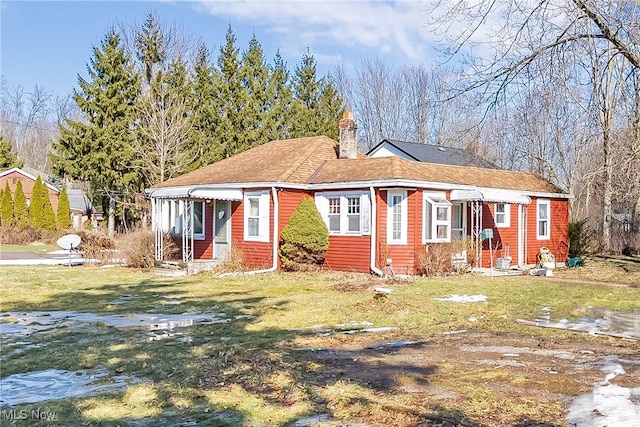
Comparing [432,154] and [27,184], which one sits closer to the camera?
[432,154]

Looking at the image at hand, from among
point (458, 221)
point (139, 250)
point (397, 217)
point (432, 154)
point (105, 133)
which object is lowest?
point (139, 250)

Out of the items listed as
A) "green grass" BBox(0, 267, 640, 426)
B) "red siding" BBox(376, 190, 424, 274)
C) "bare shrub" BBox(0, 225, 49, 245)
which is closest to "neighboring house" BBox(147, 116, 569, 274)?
"red siding" BBox(376, 190, 424, 274)

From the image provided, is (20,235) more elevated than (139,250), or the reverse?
(20,235)

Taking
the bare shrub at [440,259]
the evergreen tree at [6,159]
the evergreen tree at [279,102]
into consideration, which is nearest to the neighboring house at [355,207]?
the bare shrub at [440,259]

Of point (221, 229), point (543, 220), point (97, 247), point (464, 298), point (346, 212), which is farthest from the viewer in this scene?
point (543, 220)

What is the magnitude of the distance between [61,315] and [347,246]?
32.7 feet

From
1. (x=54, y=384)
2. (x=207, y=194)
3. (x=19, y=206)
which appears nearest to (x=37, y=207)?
(x=19, y=206)

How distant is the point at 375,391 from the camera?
5.93 metres

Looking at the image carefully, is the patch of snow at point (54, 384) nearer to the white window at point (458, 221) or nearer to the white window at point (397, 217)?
the white window at point (397, 217)

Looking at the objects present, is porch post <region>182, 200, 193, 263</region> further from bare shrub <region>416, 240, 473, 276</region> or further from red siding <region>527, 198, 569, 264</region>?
red siding <region>527, 198, 569, 264</region>

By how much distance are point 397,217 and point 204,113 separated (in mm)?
20821

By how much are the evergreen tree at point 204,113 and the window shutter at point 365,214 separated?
16550 mm

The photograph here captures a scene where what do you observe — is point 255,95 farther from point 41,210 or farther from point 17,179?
point 17,179

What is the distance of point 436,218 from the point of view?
18.6m
